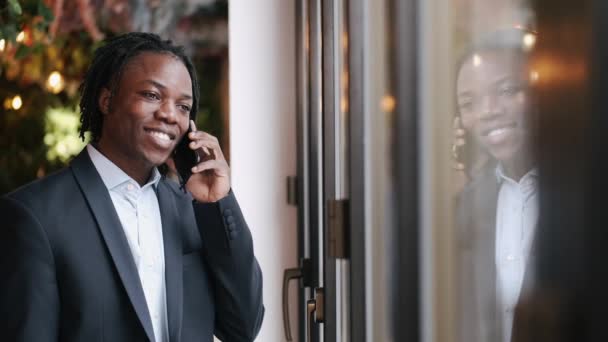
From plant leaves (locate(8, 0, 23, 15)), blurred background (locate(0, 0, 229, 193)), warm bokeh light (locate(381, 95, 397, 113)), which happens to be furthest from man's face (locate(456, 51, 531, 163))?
plant leaves (locate(8, 0, 23, 15))

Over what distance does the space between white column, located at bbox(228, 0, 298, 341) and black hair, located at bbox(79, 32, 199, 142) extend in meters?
0.58

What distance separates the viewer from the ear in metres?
1.18

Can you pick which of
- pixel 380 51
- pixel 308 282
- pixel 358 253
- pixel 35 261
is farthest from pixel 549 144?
pixel 308 282

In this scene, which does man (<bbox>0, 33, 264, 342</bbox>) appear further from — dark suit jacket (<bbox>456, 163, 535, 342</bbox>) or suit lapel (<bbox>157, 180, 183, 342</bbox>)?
dark suit jacket (<bbox>456, 163, 535, 342</bbox>)

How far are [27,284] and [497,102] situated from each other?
834mm

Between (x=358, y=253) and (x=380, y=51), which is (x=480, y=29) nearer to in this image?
(x=380, y=51)

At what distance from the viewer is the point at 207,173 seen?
1269 millimetres

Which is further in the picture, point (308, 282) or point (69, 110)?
point (69, 110)

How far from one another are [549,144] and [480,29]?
0.56 ft

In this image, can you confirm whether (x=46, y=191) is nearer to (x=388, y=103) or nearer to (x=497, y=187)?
(x=388, y=103)

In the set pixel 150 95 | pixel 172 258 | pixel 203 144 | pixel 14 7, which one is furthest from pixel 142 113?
pixel 14 7

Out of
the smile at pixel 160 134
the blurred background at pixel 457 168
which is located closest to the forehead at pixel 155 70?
the smile at pixel 160 134

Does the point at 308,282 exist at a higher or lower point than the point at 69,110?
lower

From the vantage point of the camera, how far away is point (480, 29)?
21.8 inches
